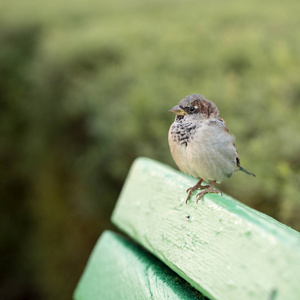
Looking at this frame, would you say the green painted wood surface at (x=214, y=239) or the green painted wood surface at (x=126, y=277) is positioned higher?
the green painted wood surface at (x=214, y=239)

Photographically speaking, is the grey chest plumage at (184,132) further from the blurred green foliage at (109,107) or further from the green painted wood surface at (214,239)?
the blurred green foliage at (109,107)

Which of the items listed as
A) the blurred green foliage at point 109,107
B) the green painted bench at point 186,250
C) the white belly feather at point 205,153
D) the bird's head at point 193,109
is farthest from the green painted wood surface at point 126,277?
the blurred green foliage at point 109,107

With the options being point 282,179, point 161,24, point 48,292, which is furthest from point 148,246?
point 161,24

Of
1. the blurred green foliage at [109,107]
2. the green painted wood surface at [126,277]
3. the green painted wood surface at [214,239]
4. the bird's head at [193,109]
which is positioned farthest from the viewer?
the blurred green foliage at [109,107]

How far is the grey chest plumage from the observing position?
169cm

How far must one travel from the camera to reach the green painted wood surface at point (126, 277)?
1.27 metres

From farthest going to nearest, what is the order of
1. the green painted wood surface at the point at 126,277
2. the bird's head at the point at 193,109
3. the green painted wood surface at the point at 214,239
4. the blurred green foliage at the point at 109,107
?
the blurred green foliage at the point at 109,107
the bird's head at the point at 193,109
the green painted wood surface at the point at 126,277
the green painted wood surface at the point at 214,239

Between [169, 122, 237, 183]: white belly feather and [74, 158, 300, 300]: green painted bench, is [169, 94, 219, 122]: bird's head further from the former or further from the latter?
[74, 158, 300, 300]: green painted bench

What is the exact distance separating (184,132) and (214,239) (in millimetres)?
674

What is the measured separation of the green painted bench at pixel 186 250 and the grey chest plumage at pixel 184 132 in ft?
→ 0.49

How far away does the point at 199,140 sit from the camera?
1682 millimetres

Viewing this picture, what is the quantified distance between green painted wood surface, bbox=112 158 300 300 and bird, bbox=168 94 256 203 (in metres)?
0.14

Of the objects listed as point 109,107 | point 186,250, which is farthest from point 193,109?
point 109,107

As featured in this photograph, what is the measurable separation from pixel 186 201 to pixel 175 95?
217cm
